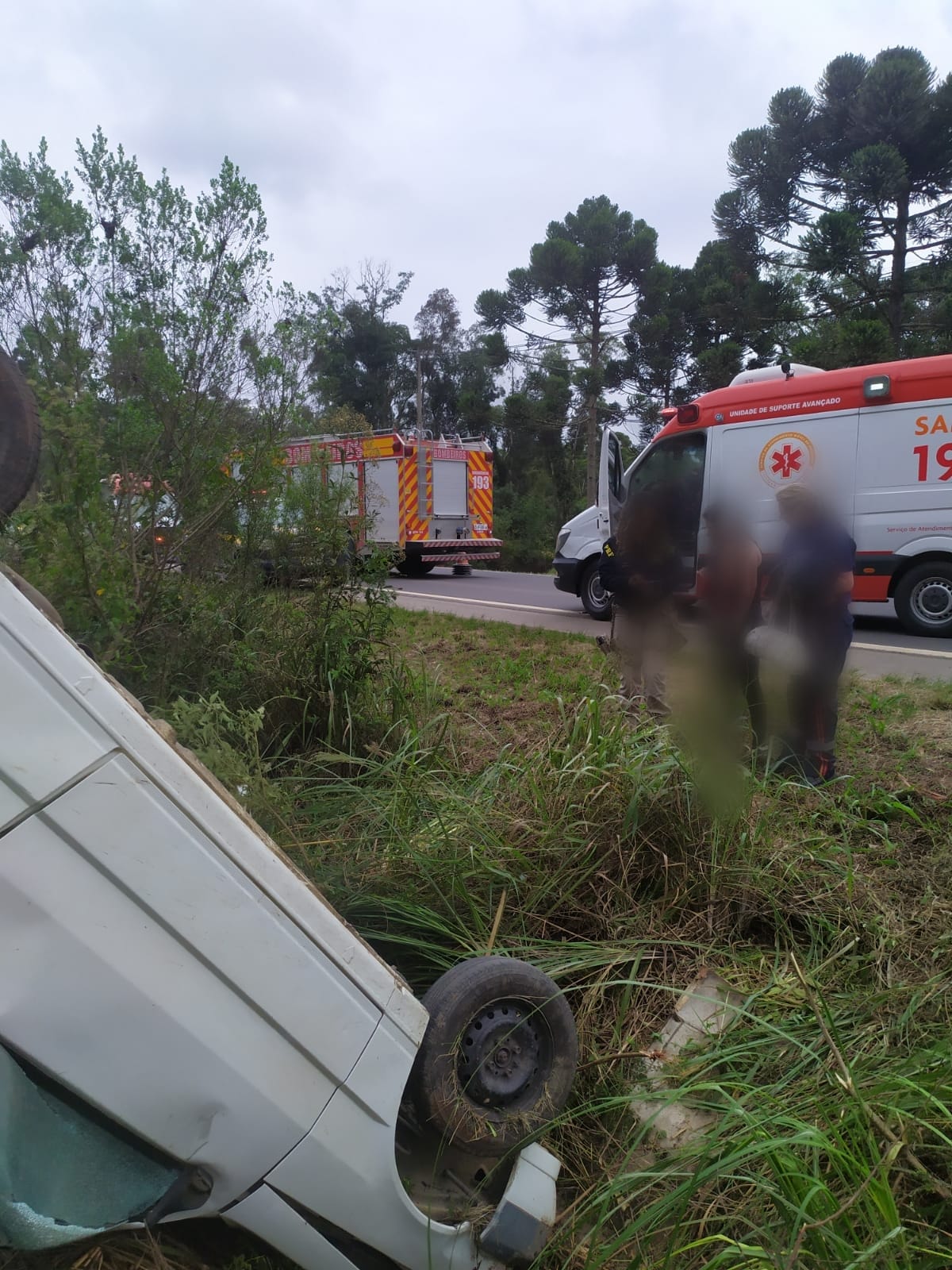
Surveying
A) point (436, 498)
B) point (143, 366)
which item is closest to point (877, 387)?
point (143, 366)

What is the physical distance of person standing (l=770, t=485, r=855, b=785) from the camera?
13.2 feet

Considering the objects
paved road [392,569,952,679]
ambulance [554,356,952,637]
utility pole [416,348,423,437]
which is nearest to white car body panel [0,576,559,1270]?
paved road [392,569,952,679]

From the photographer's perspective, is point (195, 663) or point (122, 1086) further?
point (195, 663)

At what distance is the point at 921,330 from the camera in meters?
18.8

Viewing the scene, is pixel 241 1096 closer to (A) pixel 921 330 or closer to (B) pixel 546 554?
(A) pixel 921 330

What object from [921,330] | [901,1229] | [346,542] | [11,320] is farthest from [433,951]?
[921,330]

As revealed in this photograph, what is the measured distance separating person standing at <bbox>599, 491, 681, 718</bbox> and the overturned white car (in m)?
3.59

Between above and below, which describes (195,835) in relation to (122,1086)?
above

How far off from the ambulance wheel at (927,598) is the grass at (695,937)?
16.8 feet

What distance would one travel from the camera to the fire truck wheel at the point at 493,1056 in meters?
1.73

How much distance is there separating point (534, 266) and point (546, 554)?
8.96 metres

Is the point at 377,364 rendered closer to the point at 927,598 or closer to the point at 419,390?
the point at 419,390

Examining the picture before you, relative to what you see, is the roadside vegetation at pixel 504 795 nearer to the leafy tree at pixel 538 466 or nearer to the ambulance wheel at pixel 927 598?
the ambulance wheel at pixel 927 598

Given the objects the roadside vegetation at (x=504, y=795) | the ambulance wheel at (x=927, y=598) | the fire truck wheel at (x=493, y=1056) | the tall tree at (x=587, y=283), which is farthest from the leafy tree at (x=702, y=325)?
the fire truck wheel at (x=493, y=1056)
